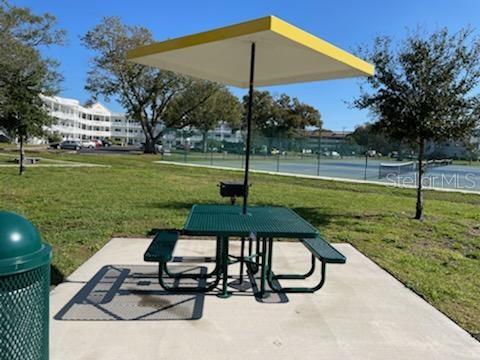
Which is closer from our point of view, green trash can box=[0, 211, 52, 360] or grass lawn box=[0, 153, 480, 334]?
green trash can box=[0, 211, 52, 360]

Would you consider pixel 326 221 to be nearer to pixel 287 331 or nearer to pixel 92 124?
pixel 287 331

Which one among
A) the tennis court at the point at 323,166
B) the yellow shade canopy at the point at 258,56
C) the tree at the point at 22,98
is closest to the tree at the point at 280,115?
the tennis court at the point at 323,166

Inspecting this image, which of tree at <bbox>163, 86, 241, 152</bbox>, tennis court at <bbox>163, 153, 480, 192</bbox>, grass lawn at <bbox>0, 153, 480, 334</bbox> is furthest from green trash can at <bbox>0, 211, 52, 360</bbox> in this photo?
tree at <bbox>163, 86, 241, 152</bbox>

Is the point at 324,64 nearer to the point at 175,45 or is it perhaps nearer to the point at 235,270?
the point at 175,45

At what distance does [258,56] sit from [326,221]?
4.77 metres

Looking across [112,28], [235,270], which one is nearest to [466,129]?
[235,270]

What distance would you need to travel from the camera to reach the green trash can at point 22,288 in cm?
199

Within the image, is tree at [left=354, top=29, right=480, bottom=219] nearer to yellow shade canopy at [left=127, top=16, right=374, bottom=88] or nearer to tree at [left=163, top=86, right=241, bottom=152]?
yellow shade canopy at [left=127, top=16, right=374, bottom=88]

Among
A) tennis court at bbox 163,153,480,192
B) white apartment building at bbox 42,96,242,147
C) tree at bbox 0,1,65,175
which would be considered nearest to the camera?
tree at bbox 0,1,65,175

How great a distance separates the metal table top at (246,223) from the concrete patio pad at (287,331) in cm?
73

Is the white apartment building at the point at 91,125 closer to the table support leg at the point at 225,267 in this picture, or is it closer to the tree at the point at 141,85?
the tree at the point at 141,85

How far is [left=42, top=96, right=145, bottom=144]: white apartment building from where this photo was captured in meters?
89.4

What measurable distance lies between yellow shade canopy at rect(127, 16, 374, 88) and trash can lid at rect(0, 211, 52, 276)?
2016 mm

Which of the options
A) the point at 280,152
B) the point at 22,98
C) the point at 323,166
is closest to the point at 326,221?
the point at 22,98
